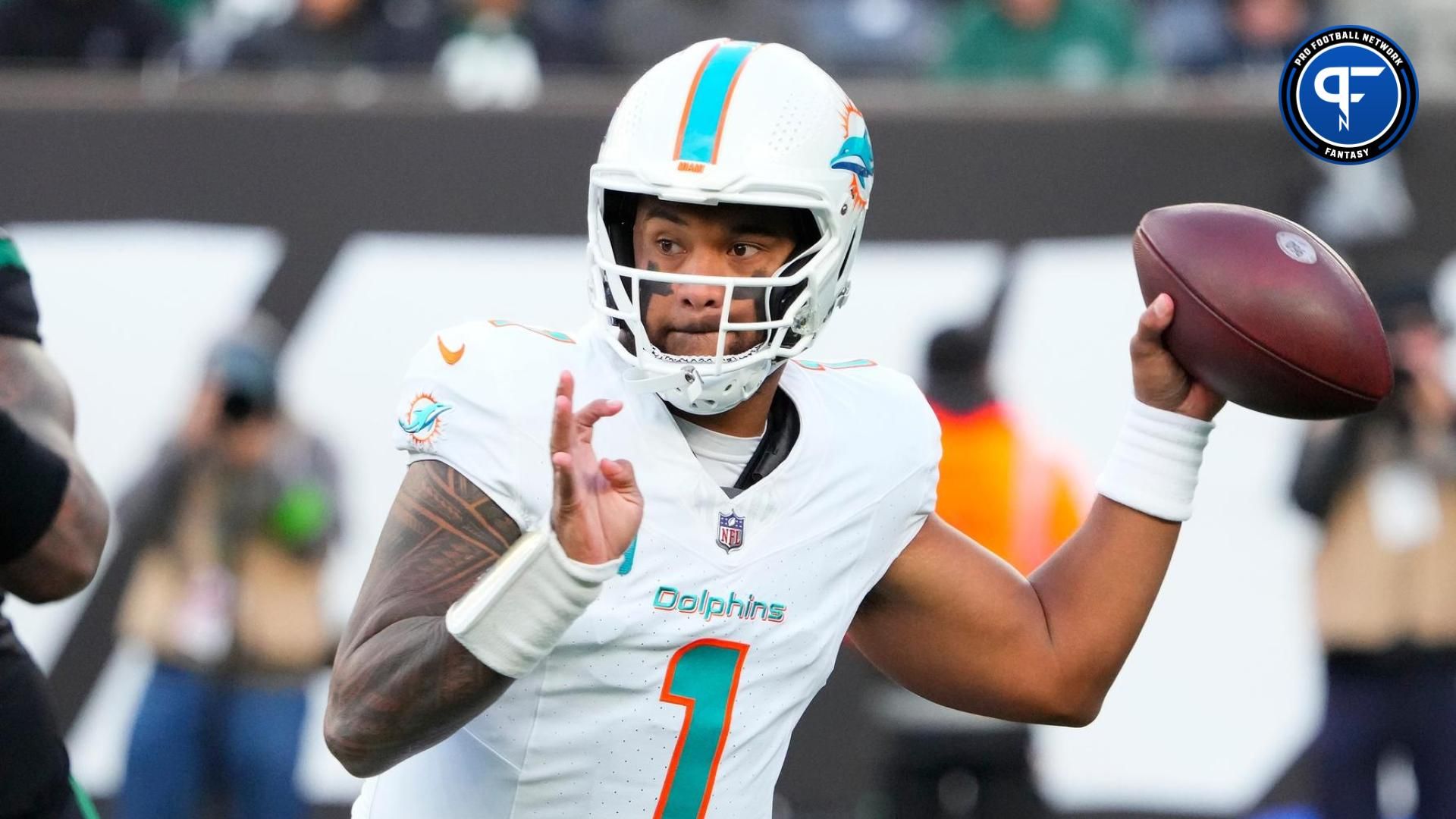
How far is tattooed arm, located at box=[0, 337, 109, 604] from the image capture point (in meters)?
2.33

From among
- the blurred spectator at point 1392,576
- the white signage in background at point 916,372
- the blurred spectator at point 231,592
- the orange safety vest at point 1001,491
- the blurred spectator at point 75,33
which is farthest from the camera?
the blurred spectator at point 75,33

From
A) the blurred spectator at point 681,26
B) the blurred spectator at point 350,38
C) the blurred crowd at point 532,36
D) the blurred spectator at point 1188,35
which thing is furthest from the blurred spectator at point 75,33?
the blurred spectator at point 1188,35

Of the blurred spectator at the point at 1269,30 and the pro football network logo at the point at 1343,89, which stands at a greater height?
the pro football network logo at the point at 1343,89

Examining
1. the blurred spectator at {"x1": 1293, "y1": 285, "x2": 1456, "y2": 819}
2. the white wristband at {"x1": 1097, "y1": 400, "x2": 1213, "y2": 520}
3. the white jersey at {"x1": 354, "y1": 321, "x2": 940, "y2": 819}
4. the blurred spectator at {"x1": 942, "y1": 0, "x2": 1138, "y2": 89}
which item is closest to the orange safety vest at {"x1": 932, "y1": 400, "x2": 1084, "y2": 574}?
the blurred spectator at {"x1": 1293, "y1": 285, "x2": 1456, "y2": 819}

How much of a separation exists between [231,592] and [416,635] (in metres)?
3.92

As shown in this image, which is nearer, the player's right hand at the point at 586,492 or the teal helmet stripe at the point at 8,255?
the player's right hand at the point at 586,492

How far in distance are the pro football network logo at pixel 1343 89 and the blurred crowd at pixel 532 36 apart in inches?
108

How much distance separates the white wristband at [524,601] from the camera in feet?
6.60

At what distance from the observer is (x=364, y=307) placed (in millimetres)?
6211

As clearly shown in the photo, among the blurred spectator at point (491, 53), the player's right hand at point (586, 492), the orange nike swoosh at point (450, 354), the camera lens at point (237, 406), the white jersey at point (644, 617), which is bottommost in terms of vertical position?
the camera lens at point (237, 406)

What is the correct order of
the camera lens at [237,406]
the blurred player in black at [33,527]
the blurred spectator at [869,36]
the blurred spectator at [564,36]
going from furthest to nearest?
the blurred spectator at [869,36], the blurred spectator at [564,36], the camera lens at [237,406], the blurred player in black at [33,527]

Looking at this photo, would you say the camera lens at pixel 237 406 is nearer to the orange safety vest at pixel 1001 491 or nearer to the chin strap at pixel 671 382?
the orange safety vest at pixel 1001 491

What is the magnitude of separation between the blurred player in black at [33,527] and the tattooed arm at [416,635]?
1.26 feet

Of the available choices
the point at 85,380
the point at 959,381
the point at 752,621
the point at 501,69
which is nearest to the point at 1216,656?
the point at 959,381
